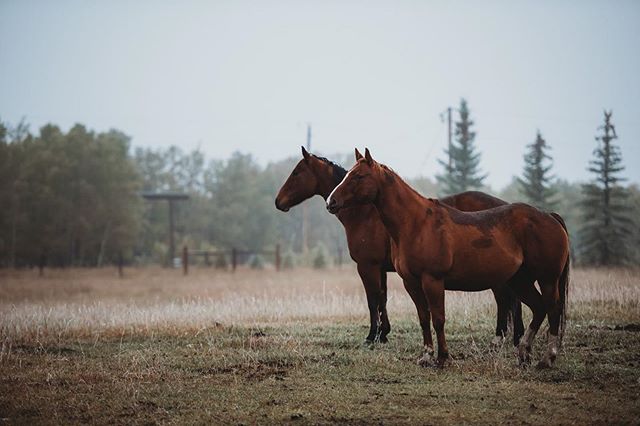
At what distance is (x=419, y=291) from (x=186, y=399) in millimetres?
3226

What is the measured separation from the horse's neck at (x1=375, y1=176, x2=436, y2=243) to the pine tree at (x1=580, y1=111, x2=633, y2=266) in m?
31.0

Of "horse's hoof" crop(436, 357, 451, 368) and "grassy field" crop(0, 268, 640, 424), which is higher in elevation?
"horse's hoof" crop(436, 357, 451, 368)

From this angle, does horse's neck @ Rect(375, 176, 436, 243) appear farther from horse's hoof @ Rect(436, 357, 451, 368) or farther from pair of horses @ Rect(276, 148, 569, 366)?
horse's hoof @ Rect(436, 357, 451, 368)

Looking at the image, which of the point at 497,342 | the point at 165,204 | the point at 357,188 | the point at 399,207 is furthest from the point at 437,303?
the point at 165,204

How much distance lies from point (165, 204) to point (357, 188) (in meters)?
68.8

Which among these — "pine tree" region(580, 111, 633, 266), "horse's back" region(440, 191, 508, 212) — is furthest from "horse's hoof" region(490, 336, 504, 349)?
"pine tree" region(580, 111, 633, 266)

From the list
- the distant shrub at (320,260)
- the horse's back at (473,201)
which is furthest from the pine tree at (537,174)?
the horse's back at (473,201)

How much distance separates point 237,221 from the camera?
7806 cm

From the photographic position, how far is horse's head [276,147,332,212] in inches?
438

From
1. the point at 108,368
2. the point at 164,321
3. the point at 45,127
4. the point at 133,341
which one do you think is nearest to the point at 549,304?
the point at 108,368

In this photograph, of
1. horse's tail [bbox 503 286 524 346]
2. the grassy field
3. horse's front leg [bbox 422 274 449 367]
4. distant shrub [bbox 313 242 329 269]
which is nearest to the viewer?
the grassy field

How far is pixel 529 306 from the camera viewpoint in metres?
8.70

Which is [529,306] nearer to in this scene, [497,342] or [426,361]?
[497,342]

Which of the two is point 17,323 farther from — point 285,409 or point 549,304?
point 549,304
